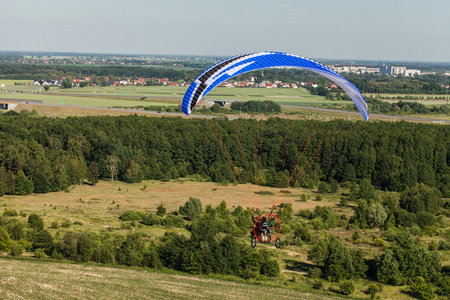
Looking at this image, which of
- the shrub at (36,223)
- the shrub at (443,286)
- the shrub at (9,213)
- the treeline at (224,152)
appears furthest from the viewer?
the treeline at (224,152)

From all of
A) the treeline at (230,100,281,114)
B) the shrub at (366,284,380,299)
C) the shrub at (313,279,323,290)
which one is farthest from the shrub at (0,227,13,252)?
the treeline at (230,100,281,114)

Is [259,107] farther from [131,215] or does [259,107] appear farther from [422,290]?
[422,290]

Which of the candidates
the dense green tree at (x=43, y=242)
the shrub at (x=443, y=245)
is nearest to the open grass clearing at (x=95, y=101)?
the dense green tree at (x=43, y=242)

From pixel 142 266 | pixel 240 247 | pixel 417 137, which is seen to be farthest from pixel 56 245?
pixel 417 137

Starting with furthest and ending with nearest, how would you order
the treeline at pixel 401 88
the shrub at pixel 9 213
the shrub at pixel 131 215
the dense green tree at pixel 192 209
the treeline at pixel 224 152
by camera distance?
1. the treeline at pixel 401 88
2. the treeline at pixel 224 152
3. the dense green tree at pixel 192 209
4. the shrub at pixel 131 215
5. the shrub at pixel 9 213

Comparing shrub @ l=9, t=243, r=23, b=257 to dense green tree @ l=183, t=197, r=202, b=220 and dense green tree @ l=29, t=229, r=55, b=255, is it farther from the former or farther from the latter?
dense green tree @ l=183, t=197, r=202, b=220

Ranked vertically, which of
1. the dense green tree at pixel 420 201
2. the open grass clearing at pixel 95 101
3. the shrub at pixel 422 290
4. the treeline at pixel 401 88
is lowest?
the shrub at pixel 422 290

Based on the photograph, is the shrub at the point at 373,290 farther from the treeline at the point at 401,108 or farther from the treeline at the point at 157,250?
the treeline at the point at 401,108

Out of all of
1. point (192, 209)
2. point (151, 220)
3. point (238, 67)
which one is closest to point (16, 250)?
point (151, 220)
